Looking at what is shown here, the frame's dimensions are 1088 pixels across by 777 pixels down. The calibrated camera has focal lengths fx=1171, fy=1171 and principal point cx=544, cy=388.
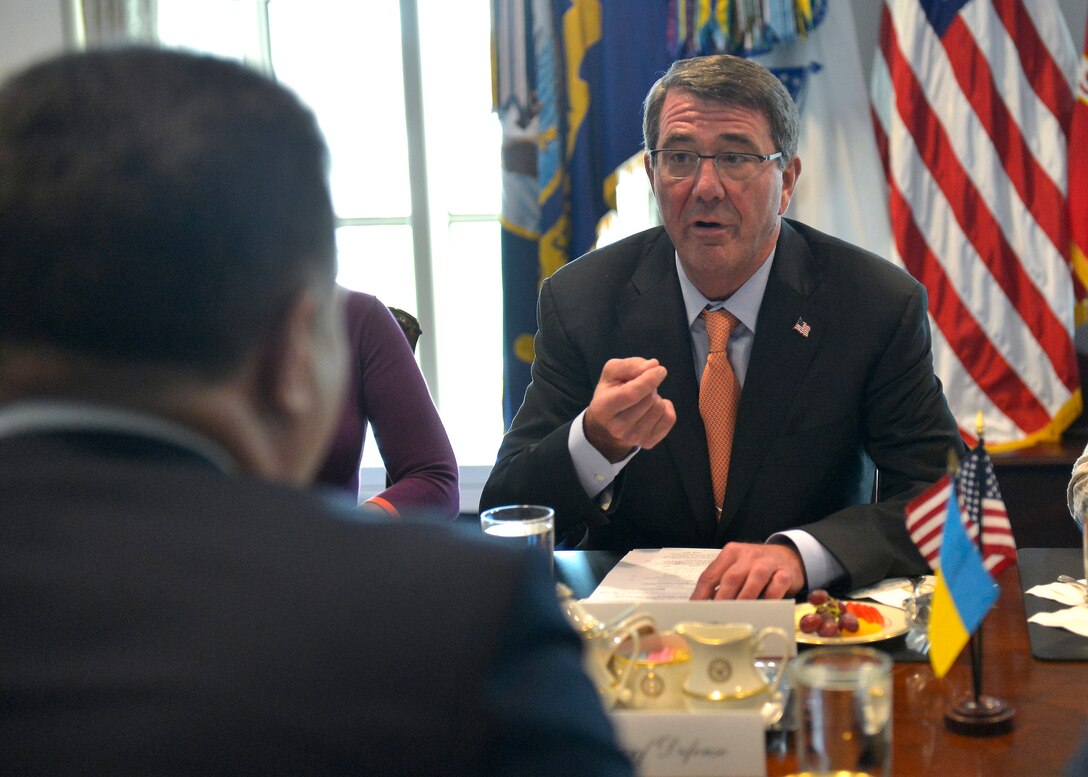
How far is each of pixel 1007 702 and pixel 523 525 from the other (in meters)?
0.67

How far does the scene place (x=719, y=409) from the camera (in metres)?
2.25

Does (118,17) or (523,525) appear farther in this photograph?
(118,17)

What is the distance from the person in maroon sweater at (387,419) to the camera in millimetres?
2486

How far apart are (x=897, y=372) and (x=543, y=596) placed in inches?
68.0

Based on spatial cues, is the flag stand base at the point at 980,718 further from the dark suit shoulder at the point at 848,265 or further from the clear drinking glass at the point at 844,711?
the dark suit shoulder at the point at 848,265

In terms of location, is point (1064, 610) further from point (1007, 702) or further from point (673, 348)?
point (673, 348)

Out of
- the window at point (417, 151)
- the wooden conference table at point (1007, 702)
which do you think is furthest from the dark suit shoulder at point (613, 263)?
the window at point (417, 151)

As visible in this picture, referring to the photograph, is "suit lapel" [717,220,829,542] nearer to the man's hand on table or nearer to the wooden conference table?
the man's hand on table

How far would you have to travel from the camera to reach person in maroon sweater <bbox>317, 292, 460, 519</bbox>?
249 centimetres

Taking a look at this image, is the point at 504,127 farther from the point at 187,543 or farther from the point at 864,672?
the point at 187,543

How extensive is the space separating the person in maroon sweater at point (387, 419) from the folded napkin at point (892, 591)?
990 mm

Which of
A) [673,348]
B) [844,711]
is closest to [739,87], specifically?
[673,348]

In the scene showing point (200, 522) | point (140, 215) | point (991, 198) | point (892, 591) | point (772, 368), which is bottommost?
point (892, 591)

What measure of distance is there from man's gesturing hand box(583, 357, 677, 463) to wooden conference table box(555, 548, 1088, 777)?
57 centimetres
